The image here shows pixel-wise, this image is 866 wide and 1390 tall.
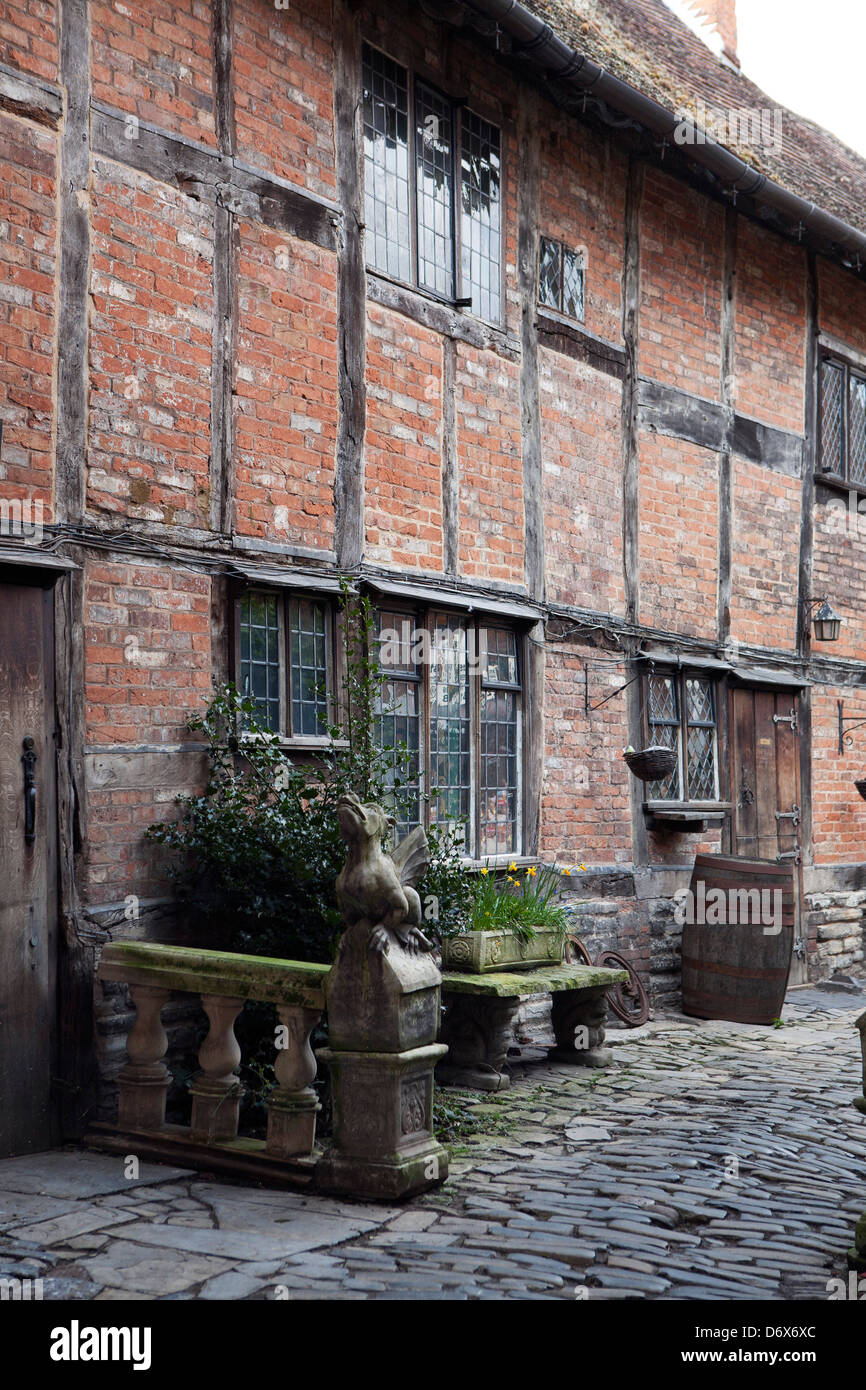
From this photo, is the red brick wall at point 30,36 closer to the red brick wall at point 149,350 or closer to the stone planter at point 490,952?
the red brick wall at point 149,350

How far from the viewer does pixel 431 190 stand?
809 centimetres

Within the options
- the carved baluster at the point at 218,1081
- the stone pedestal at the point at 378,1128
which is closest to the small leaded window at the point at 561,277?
the carved baluster at the point at 218,1081

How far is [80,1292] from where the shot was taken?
148 inches

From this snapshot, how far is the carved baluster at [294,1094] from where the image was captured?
498 cm

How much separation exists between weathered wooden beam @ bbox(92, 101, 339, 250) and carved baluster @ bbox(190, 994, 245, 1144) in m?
3.79

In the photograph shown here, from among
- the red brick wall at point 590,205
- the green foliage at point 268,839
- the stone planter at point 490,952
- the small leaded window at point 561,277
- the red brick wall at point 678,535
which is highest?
the red brick wall at point 590,205

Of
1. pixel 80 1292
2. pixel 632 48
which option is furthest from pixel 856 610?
pixel 80 1292

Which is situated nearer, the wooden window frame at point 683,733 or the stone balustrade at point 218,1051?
the stone balustrade at point 218,1051

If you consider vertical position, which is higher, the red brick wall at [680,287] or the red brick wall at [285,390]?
the red brick wall at [680,287]

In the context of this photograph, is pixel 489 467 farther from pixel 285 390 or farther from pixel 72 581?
pixel 72 581

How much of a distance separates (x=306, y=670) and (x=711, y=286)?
18.5 ft

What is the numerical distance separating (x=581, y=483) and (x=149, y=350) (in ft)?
12.9

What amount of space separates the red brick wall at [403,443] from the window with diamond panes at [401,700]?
386 millimetres

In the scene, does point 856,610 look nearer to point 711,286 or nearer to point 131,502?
point 711,286
